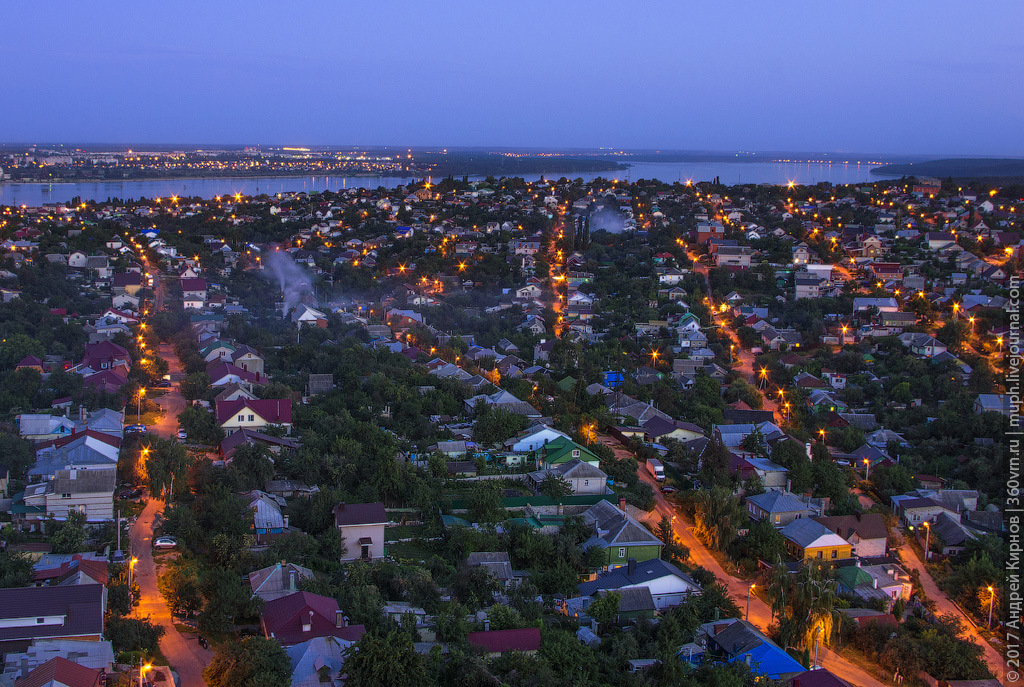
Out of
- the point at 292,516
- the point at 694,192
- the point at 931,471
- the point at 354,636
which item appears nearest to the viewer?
the point at 354,636

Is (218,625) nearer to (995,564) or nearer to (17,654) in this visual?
(17,654)

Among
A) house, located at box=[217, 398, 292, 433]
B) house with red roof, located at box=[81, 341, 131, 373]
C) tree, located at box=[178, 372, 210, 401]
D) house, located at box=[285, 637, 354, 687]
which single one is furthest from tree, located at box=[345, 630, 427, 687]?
house with red roof, located at box=[81, 341, 131, 373]

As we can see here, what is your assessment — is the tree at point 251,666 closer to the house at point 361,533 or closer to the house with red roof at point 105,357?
the house at point 361,533

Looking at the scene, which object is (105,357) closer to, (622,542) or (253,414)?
(253,414)

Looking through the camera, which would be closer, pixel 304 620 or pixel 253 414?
pixel 304 620

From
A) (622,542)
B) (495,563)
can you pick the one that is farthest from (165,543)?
(622,542)

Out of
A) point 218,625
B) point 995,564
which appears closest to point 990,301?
point 995,564
